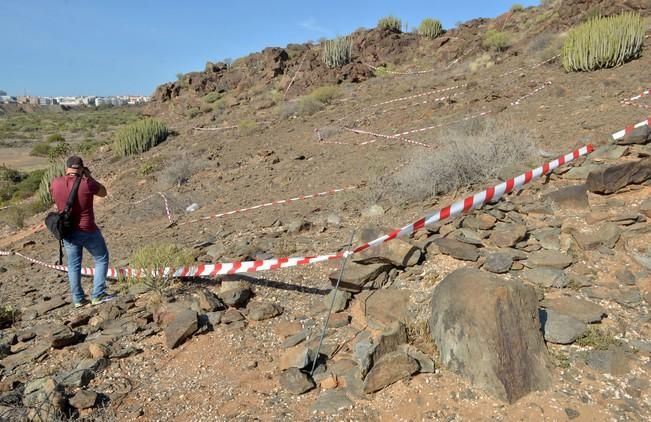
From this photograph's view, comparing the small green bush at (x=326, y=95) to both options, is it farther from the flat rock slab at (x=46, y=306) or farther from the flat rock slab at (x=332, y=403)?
the flat rock slab at (x=332, y=403)

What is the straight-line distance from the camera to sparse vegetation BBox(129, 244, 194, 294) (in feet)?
15.6

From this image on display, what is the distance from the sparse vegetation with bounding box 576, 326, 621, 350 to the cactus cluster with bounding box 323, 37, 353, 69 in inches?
977

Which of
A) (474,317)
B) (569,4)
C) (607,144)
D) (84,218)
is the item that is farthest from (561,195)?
(569,4)

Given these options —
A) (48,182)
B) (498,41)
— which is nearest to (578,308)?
(48,182)

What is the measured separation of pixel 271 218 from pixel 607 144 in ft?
16.3

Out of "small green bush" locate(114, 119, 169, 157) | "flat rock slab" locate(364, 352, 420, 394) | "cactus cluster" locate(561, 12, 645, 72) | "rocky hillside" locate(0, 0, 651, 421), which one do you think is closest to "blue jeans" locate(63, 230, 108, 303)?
"rocky hillside" locate(0, 0, 651, 421)

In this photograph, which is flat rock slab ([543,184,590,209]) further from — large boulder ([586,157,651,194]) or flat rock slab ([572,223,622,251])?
flat rock slab ([572,223,622,251])

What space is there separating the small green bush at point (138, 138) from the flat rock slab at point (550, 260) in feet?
57.8

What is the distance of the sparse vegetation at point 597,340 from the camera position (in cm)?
289

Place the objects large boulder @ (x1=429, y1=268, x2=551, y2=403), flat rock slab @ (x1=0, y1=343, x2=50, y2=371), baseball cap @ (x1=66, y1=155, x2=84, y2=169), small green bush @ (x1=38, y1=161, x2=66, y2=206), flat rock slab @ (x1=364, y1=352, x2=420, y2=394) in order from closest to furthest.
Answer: large boulder @ (x1=429, y1=268, x2=551, y2=403) < flat rock slab @ (x1=364, y1=352, x2=420, y2=394) < flat rock slab @ (x1=0, y1=343, x2=50, y2=371) < baseball cap @ (x1=66, y1=155, x2=84, y2=169) < small green bush @ (x1=38, y1=161, x2=66, y2=206)

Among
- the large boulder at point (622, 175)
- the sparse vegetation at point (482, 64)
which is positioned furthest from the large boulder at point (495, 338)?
the sparse vegetation at point (482, 64)

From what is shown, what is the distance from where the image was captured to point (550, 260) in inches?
153

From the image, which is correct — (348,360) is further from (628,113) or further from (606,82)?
(606,82)

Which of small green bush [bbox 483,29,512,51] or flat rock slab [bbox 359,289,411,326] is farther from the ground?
small green bush [bbox 483,29,512,51]
